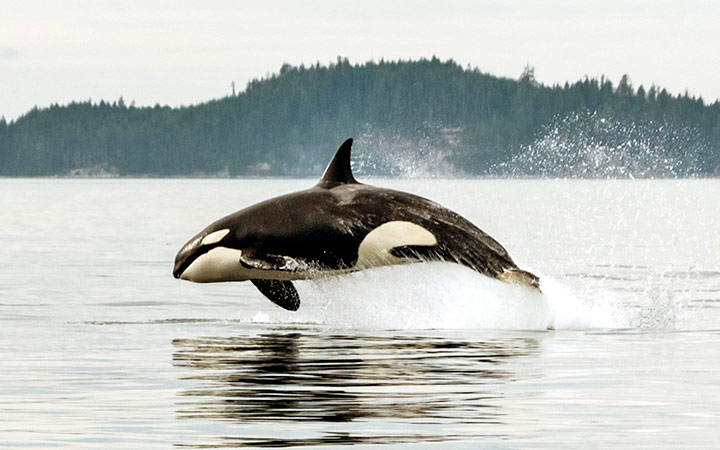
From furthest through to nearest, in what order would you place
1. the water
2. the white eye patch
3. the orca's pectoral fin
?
the orca's pectoral fin, the white eye patch, the water

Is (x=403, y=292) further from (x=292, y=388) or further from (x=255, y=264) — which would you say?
(x=292, y=388)

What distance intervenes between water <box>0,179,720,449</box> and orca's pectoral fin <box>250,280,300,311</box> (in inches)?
18.5

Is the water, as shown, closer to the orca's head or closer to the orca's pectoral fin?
the orca's pectoral fin

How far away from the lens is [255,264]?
20547 mm

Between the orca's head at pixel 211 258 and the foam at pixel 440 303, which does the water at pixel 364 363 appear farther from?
the orca's head at pixel 211 258

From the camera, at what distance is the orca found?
20.3 m

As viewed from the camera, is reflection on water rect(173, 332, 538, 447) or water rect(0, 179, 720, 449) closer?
water rect(0, 179, 720, 449)

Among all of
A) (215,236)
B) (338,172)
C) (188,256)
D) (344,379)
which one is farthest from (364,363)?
(188,256)

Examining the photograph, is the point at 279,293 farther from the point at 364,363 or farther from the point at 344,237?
the point at 364,363

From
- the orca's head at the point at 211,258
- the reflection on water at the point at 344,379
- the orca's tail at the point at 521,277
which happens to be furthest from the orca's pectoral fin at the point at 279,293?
the orca's tail at the point at 521,277

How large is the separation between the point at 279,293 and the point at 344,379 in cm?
660

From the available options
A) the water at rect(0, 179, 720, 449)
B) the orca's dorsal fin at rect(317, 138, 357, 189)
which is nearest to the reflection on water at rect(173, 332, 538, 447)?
the water at rect(0, 179, 720, 449)

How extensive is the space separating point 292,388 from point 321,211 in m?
6.12

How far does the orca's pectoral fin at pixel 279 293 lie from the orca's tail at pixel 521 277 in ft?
11.9
